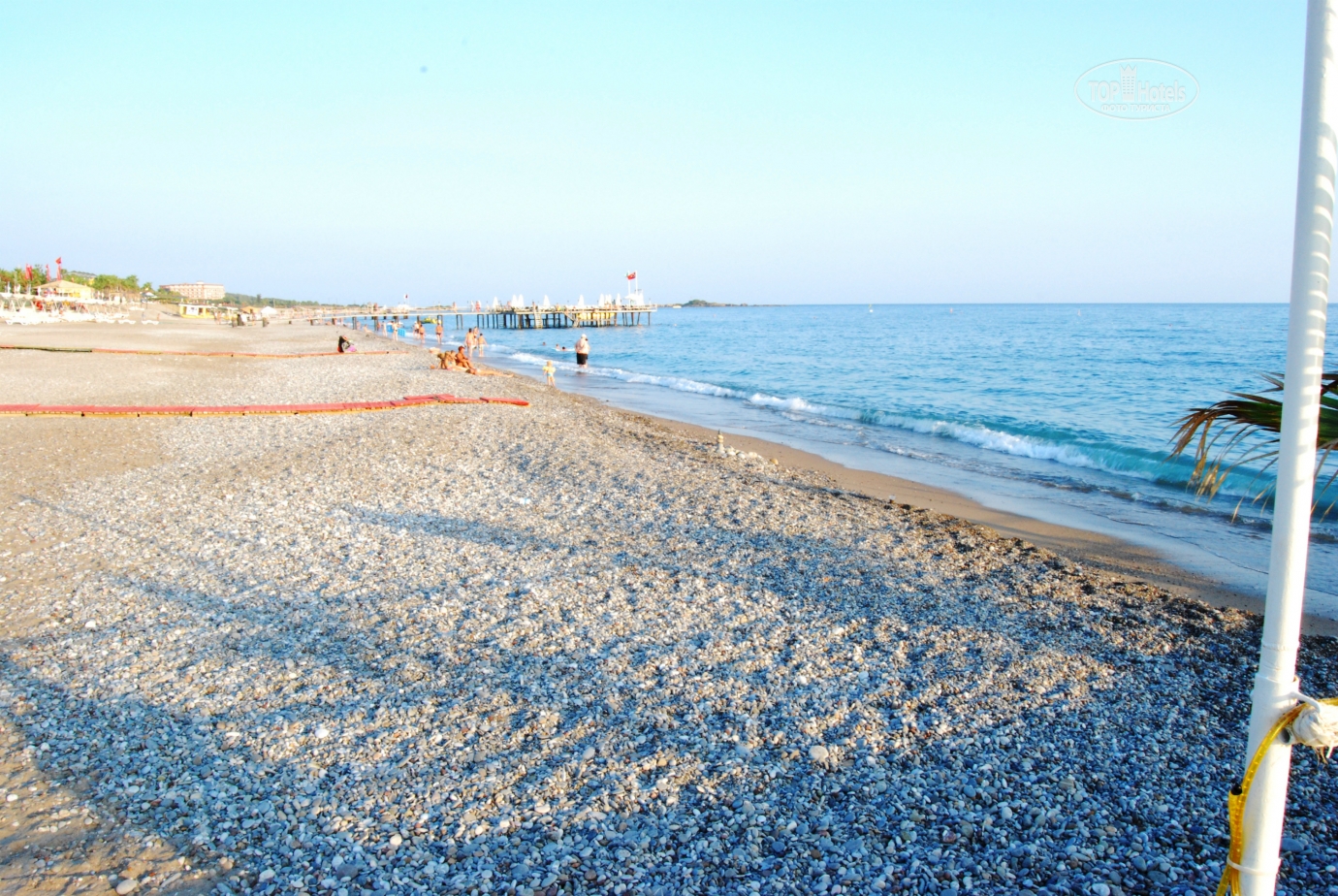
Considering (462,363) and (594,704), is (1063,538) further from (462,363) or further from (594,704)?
(462,363)

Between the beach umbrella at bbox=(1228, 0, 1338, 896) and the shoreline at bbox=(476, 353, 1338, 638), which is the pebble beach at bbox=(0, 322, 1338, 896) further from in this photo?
the beach umbrella at bbox=(1228, 0, 1338, 896)

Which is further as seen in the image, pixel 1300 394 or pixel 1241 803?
pixel 1241 803

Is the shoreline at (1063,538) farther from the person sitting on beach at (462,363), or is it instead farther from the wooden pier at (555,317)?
the wooden pier at (555,317)

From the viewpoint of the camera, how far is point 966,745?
13.0 feet

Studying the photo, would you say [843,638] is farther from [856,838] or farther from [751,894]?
[751,894]

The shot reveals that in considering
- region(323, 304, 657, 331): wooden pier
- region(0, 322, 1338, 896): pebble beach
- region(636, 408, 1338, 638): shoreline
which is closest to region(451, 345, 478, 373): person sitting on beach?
region(636, 408, 1338, 638): shoreline

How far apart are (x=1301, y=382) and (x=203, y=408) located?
52.3 feet

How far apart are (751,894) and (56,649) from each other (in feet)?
14.8

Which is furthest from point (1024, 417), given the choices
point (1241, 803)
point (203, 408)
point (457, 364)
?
point (1241, 803)

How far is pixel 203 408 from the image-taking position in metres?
14.2

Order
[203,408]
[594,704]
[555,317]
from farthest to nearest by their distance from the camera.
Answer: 1. [555,317]
2. [203,408]
3. [594,704]

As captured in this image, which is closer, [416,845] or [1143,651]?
[416,845]

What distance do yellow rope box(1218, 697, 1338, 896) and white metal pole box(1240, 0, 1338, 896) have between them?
0.02 metres

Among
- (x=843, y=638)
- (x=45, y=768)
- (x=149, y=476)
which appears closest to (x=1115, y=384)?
(x=843, y=638)
